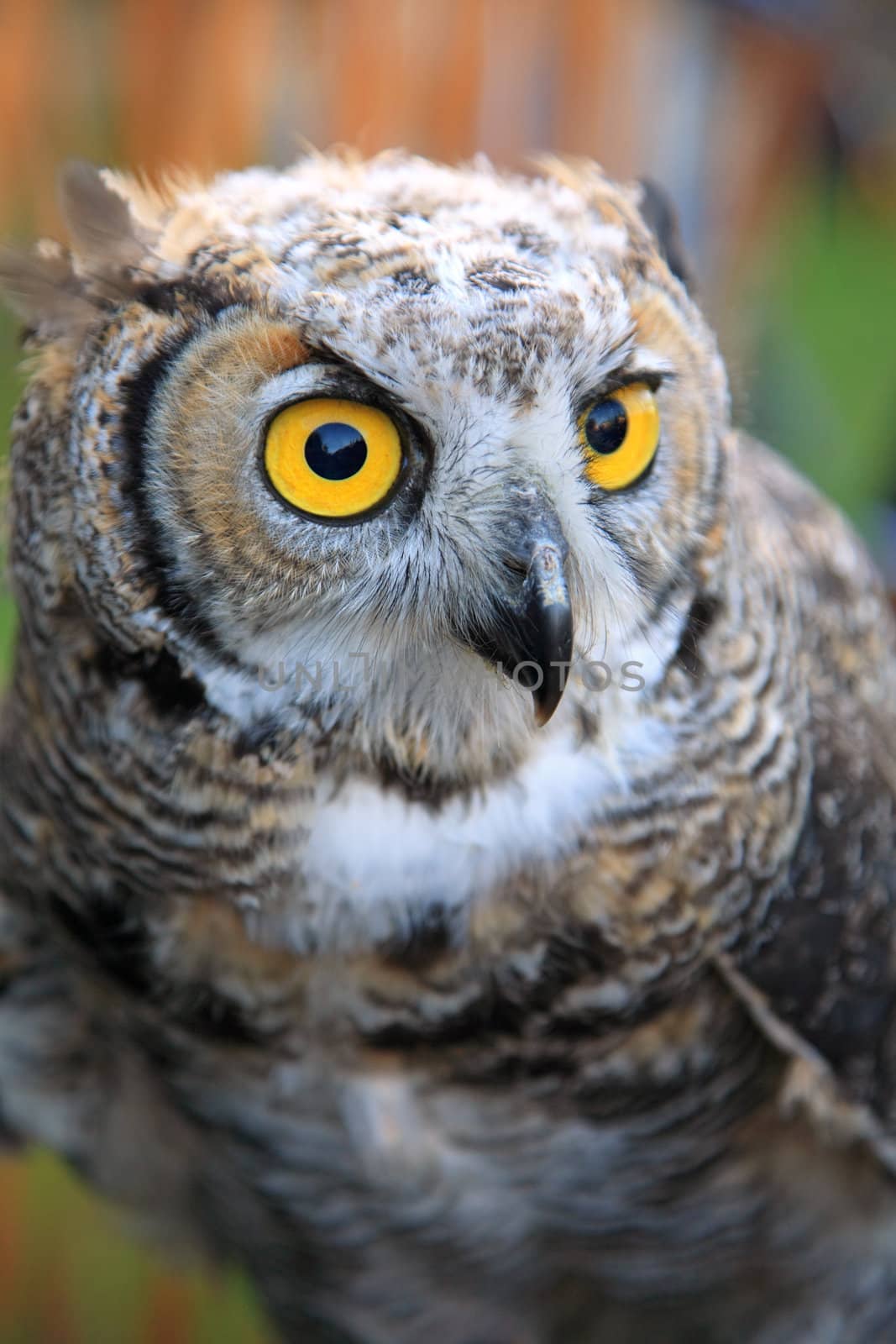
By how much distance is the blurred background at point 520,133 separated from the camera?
8.65ft

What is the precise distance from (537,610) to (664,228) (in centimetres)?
53

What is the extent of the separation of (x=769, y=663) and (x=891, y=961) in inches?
15.7

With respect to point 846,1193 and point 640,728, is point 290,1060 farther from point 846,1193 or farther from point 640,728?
point 846,1193

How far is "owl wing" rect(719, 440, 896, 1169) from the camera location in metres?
1.32

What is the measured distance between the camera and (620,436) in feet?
3.33

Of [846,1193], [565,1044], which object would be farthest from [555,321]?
[846,1193]

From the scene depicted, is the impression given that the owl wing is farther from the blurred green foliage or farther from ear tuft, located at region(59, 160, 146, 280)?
the blurred green foliage

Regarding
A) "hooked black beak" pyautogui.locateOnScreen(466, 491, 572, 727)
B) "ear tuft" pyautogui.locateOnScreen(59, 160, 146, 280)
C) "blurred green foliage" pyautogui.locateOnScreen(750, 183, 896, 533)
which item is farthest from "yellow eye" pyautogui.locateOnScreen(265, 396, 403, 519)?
"blurred green foliage" pyautogui.locateOnScreen(750, 183, 896, 533)

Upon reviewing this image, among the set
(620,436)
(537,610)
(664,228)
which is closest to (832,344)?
(664,228)

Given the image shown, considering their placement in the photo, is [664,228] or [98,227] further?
[664,228]

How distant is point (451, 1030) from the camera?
1270 millimetres

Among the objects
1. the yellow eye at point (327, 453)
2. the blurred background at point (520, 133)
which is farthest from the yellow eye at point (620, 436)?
the blurred background at point (520, 133)

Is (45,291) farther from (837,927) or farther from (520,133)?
(520,133)

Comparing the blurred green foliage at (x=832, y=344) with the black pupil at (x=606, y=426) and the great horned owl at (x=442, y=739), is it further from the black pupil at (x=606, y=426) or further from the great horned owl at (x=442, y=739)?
the black pupil at (x=606, y=426)
